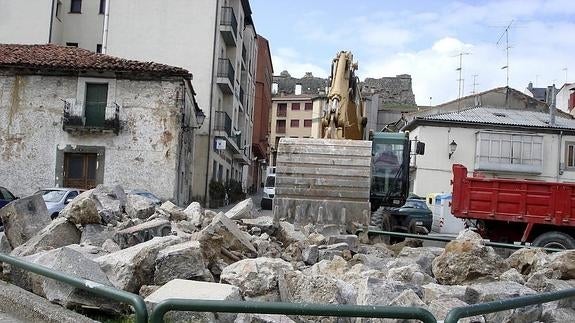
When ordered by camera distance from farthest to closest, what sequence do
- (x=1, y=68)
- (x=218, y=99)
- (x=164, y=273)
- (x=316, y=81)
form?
1. (x=316, y=81)
2. (x=218, y=99)
3. (x=1, y=68)
4. (x=164, y=273)

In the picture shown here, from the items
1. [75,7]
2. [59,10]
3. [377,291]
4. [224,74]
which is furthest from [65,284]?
[75,7]

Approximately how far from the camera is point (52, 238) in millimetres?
7398

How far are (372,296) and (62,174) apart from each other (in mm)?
22588

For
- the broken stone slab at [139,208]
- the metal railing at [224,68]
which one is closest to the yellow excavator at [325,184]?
the broken stone slab at [139,208]

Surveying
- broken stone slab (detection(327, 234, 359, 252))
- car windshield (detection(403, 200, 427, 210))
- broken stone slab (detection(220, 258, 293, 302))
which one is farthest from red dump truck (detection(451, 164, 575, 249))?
broken stone slab (detection(220, 258, 293, 302))

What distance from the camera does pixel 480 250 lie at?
7.60 m

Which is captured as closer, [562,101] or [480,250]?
[480,250]

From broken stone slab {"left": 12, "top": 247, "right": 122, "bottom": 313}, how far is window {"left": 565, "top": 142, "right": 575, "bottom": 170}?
3610 centimetres

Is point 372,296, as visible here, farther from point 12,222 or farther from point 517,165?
point 517,165

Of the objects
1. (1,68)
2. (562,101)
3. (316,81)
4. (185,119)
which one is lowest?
(185,119)

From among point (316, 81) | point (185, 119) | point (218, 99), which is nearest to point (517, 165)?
point (218, 99)

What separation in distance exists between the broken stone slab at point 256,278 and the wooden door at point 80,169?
21.1 m

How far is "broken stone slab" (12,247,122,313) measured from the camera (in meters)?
4.86

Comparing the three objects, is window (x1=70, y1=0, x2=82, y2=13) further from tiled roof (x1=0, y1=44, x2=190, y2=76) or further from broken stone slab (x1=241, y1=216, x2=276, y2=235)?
broken stone slab (x1=241, y1=216, x2=276, y2=235)
